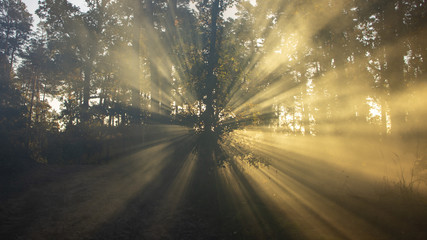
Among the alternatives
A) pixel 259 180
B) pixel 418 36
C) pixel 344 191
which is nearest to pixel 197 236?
pixel 259 180

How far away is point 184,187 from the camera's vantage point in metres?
10.8

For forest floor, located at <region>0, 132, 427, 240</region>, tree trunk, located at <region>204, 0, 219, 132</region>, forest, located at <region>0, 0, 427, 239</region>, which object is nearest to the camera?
forest floor, located at <region>0, 132, 427, 240</region>

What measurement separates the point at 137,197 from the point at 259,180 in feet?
19.7

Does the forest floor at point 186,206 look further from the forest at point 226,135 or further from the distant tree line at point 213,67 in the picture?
the distant tree line at point 213,67

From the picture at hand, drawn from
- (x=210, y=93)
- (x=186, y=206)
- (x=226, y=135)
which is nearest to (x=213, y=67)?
(x=210, y=93)

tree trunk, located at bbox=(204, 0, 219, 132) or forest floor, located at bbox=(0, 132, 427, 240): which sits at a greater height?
tree trunk, located at bbox=(204, 0, 219, 132)

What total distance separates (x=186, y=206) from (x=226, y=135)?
3.17 metres

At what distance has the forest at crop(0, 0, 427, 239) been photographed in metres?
7.65

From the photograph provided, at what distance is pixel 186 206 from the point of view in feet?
30.5

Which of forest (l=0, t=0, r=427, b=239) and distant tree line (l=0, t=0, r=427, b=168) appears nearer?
forest (l=0, t=0, r=427, b=239)

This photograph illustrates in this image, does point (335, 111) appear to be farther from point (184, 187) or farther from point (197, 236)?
point (197, 236)

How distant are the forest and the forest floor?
2.6 inches

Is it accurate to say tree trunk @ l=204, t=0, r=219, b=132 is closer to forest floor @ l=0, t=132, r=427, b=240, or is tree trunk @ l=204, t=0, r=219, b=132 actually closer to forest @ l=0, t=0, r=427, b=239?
forest @ l=0, t=0, r=427, b=239

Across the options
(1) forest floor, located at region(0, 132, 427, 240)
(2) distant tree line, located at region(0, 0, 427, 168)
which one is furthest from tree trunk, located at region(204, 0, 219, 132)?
(1) forest floor, located at region(0, 132, 427, 240)
